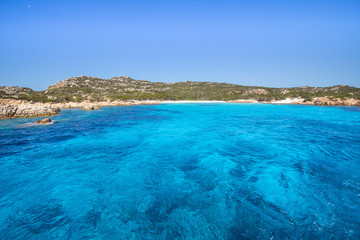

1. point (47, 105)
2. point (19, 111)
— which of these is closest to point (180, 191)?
point (19, 111)

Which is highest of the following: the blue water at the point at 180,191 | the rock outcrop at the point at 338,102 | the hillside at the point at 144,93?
the hillside at the point at 144,93

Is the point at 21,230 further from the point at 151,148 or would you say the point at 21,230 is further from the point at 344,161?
the point at 344,161

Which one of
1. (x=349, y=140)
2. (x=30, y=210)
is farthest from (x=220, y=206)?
Result: (x=349, y=140)

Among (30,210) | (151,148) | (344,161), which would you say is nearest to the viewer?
(30,210)

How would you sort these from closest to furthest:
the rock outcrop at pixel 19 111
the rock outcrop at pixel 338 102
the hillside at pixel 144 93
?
the rock outcrop at pixel 19 111 < the rock outcrop at pixel 338 102 < the hillside at pixel 144 93

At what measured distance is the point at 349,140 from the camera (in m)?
15.0

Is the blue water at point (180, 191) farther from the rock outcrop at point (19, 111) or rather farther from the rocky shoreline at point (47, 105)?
the rocky shoreline at point (47, 105)

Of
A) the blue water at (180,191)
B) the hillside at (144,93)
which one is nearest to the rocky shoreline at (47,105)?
the hillside at (144,93)

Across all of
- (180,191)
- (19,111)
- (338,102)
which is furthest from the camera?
(338,102)

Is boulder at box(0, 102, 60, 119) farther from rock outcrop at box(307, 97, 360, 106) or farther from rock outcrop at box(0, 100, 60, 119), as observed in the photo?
rock outcrop at box(307, 97, 360, 106)

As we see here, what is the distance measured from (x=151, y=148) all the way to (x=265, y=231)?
997cm

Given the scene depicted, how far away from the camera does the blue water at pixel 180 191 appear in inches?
198

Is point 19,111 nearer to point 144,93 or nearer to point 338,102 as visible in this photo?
point 144,93

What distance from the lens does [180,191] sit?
7082mm
